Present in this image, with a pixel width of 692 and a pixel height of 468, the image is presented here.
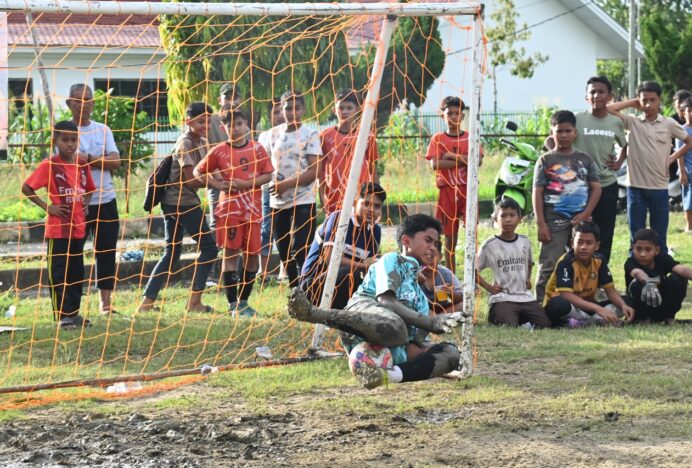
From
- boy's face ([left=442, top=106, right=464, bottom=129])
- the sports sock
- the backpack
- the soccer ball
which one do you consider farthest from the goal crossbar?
the sports sock

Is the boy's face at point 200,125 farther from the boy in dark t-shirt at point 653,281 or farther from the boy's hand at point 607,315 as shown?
the boy in dark t-shirt at point 653,281

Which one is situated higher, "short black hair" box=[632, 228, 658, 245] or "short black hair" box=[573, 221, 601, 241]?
"short black hair" box=[573, 221, 601, 241]

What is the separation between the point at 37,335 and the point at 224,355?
1.67 meters

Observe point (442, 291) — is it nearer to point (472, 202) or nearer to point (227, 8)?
point (472, 202)

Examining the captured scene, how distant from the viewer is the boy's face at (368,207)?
8.64 meters

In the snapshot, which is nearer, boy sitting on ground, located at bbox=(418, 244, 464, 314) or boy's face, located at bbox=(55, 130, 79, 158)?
boy's face, located at bbox=(55, 130, 79, 158)

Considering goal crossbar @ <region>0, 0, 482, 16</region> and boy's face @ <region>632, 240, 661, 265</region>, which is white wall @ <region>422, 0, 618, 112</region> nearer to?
boy's face @ <region>632, 240, 661, 265</region>

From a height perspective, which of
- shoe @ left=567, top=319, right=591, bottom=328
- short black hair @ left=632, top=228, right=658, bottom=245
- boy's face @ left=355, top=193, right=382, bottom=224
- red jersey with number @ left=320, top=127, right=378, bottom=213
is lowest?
shoe @ left=567, top=319, right=591, bottom=328

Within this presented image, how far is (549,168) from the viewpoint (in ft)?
33.4

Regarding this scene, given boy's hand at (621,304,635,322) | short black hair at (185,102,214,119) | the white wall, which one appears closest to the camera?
boy's hand at (621,304,635,322)

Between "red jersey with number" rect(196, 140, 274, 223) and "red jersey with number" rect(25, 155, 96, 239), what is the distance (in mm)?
1080

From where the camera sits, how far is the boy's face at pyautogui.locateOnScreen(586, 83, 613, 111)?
10562mm

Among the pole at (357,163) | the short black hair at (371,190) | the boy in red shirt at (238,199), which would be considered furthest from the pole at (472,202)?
the boy in red shirt at (238,199)

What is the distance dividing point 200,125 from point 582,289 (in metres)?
3.52
